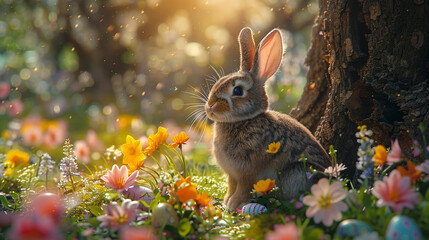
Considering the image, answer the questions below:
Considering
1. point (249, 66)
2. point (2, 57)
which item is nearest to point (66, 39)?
point (2, 57)

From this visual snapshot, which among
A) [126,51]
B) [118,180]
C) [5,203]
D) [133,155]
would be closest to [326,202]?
[118,180]

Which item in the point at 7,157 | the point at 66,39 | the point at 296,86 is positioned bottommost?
the point at 7,157

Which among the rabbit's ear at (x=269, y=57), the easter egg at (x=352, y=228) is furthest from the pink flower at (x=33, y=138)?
the easter egg at (x=352, y=228)

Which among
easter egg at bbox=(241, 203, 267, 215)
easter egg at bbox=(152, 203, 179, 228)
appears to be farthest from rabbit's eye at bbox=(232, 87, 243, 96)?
Answer: easter egg at bbox=(152, 203, 179, 228)

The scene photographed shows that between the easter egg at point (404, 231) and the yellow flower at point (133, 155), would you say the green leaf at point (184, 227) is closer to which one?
the yellow flower at point (133, 155)

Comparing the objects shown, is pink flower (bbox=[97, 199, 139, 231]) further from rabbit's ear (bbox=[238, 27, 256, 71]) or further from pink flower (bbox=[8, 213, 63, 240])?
rabbit's ear (bbox=[238, 27, 256, 71])

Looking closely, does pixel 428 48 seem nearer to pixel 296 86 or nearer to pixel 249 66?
pixel 249 66
